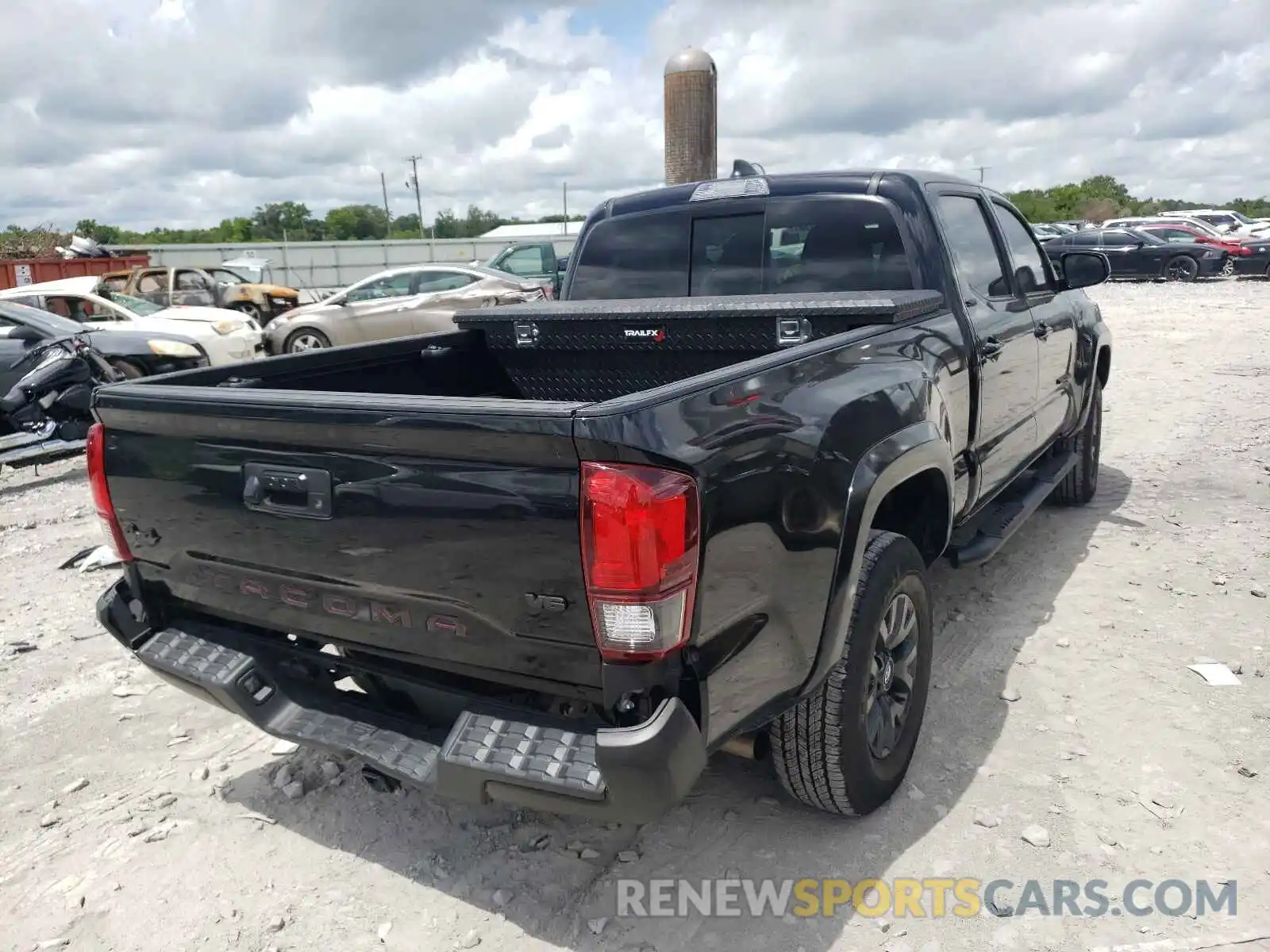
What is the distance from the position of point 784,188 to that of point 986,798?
2485mm

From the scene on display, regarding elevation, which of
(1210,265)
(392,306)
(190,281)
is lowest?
(1210,265)

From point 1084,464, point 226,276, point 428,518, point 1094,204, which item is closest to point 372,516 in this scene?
point 428,518

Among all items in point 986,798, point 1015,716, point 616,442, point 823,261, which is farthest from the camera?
point 823,261

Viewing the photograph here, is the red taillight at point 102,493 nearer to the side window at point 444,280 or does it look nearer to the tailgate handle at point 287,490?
the tailgate handle at point 287,490

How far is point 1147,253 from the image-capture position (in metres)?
25.6

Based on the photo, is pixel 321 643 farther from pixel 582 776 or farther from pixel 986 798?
pixel 986 798

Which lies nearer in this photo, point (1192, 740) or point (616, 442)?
point (616, 442)

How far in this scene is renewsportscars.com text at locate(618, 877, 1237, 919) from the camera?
2.61 m

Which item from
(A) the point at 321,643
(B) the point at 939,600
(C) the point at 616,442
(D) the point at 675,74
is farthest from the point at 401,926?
(D) the point at 675,74

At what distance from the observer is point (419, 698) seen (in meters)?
2.56

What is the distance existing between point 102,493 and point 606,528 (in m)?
1.81

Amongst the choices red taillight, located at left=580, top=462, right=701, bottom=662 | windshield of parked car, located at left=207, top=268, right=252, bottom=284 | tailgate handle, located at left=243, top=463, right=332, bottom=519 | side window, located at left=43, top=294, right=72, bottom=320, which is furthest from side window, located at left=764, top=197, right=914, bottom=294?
windshield of parked car, located at left=207, top=268, right=252, bottom=284

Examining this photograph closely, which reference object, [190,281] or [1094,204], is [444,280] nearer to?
[190,281]

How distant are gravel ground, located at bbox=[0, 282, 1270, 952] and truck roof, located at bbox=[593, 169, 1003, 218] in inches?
77.4
